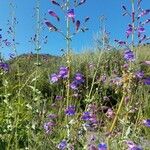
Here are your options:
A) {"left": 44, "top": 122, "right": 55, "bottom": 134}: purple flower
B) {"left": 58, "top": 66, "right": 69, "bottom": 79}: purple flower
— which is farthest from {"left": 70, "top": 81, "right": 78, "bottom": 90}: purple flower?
{"left": 44, "top": 122, "right": 55, "bottom": 134}: purple flower

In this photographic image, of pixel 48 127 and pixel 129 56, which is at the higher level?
pixel 129 56

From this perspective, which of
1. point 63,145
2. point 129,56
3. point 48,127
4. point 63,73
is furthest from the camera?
point 48,127

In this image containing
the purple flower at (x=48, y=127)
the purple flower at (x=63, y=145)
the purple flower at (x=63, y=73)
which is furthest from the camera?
the purple flower at (x=48, y=127)

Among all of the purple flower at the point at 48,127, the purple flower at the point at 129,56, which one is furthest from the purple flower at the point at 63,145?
the purple flower at the point at 129,56

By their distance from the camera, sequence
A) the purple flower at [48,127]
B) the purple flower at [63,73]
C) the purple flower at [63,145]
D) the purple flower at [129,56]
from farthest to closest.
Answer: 1. the purple flower at [48,127]
2. the purple flower at [63,73]
3. the purple flower at [129,56]
4. the purple flower at [63,145]

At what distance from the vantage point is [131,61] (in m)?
3.73

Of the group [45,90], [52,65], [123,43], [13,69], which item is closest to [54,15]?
[123,43]

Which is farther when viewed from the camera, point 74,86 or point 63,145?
point 74,86

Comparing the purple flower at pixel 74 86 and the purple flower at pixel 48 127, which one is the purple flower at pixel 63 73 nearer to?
the purple flower at pixel 74 86

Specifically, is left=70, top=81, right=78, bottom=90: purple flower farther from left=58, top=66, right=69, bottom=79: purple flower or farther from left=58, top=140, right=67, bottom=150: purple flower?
left=58, top=140, right=67, bottom=150: purple flower

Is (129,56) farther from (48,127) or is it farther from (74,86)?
(48,127)

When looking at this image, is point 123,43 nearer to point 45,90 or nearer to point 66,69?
point 66,69

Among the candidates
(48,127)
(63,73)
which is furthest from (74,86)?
(48,127)

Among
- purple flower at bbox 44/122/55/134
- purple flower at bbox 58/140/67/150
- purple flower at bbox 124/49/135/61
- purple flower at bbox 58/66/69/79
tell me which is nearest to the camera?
purple flower at bbox 58/140/67/150
